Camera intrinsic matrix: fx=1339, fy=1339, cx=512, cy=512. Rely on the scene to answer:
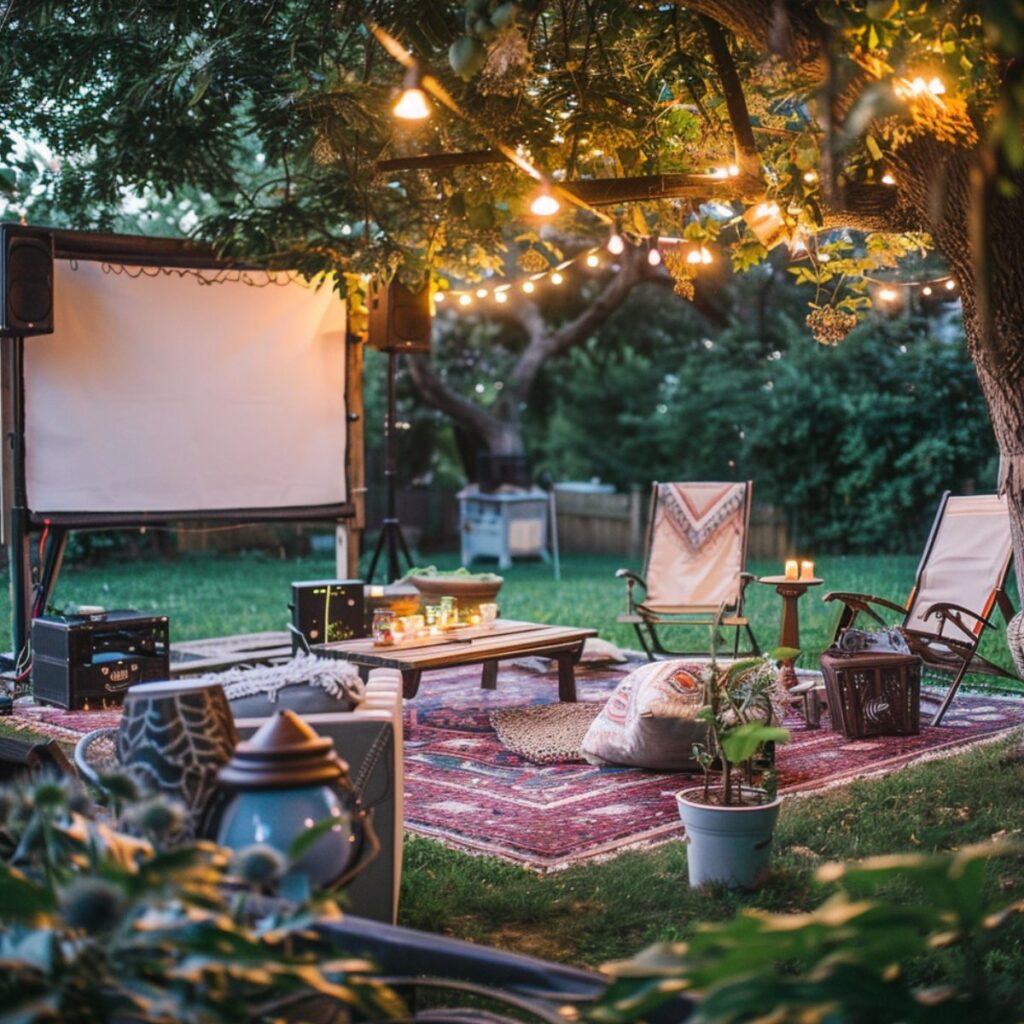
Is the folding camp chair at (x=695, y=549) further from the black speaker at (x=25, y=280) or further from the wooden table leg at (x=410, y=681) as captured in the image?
the black speaker at (x=25, y=280)

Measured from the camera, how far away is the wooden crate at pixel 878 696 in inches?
226

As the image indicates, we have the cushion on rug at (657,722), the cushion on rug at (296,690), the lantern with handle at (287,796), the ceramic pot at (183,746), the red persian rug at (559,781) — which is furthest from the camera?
the cushion on rug at (657,722)

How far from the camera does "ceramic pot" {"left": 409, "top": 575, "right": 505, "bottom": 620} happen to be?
7199 mm

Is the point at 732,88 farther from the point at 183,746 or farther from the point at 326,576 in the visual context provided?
the point at 326,576

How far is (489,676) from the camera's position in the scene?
7.18 m

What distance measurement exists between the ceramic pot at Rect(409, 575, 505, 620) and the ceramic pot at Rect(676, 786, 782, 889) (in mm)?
3497

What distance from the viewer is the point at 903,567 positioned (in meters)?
13.0

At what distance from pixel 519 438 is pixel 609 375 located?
5.14ft

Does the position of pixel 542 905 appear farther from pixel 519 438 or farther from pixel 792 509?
pixel 519 438

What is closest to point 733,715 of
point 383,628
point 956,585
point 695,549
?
point 383,628

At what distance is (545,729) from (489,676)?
1255 mm

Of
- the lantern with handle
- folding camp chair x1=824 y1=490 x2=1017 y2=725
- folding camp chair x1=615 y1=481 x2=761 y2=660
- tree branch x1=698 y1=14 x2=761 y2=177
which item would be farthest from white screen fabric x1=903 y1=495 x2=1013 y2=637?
the lantern with handle

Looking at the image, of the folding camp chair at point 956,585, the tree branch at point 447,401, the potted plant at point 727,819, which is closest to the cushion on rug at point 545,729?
the folding camp chair at point 956,585

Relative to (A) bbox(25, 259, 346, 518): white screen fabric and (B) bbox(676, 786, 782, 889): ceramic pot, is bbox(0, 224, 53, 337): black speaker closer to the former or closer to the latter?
(A) bbox(25, 259, 346, 518): white screen fabric
